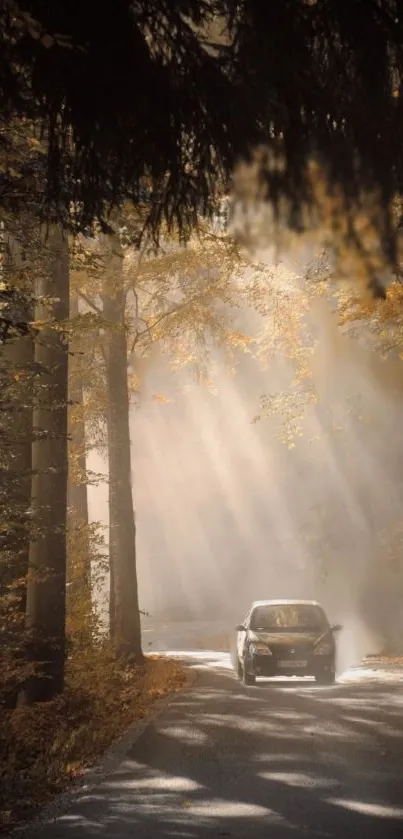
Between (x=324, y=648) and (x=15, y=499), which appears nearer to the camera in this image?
(x=15, y=499)

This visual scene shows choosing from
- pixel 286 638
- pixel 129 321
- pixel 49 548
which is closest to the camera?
pixel 49 548

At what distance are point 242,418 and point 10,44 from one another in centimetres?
5803

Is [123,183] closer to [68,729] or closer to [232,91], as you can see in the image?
[232,91]

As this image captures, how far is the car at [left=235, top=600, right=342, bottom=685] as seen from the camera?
64.0 ft

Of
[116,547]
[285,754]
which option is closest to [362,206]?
[285,754]

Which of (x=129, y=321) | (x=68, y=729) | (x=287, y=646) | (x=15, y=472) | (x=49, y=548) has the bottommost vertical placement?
(x=68, y=729)

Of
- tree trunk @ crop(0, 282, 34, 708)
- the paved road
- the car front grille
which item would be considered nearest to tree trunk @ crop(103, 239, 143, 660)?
the car front grille

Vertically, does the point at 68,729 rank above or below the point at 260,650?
below

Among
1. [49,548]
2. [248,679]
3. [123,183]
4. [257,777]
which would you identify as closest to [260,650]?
[248,679]

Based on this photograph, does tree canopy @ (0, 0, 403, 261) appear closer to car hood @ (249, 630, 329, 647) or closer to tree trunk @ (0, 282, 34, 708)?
tree trunk @ (0, 282, 34, 708)

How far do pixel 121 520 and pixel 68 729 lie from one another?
999 cm

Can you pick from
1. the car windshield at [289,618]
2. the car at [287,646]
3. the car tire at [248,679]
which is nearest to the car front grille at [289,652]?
the car at [287,646]

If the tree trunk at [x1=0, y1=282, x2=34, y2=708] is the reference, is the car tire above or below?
below

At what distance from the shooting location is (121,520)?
2220 centimetres
